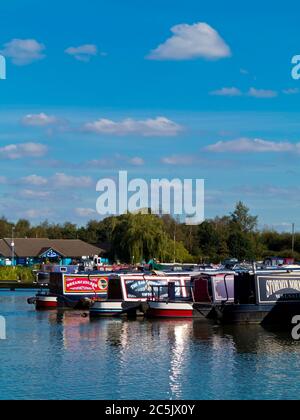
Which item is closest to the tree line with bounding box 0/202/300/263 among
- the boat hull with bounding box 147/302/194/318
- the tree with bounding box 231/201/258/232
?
the tree with bounding box 231/201/258/232

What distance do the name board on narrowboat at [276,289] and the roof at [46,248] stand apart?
85803 mm

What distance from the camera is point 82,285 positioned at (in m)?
50.9

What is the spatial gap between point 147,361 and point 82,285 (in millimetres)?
24069

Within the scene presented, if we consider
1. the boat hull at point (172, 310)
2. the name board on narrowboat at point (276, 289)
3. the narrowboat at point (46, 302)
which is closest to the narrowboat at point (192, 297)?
the boat hull at point (172, 310)

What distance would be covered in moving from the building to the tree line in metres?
11.0

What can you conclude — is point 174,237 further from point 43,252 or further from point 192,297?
point 192,297

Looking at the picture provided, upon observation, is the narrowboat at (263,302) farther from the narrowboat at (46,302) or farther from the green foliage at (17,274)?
the green foliage at (17,274)

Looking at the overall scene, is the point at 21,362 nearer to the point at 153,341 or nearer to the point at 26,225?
the point at 153,341

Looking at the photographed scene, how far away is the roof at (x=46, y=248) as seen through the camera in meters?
126

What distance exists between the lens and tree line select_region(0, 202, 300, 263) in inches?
3551

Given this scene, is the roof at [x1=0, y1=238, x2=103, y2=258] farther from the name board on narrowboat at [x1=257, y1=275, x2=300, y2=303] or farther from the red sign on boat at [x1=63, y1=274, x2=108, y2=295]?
the name board on narrowboat at [x1=257, y1=275, x2=300, y2=303]
